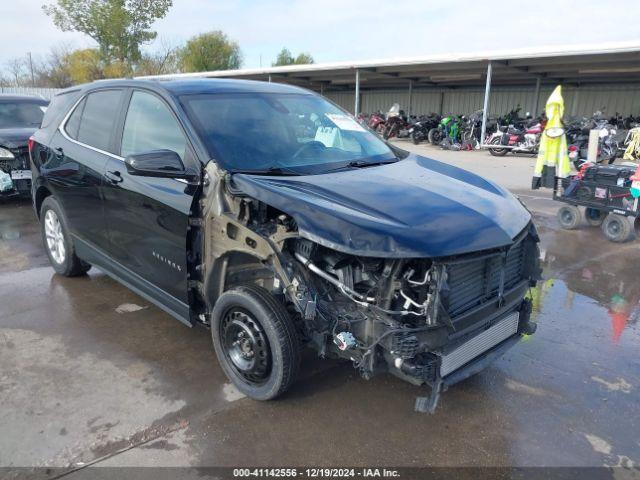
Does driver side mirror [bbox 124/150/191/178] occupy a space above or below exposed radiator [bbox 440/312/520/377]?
above

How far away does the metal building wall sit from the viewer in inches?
985

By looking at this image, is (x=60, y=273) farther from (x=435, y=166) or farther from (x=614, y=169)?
(x=614, y=169)

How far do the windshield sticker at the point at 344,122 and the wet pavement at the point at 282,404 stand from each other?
71.1 inches

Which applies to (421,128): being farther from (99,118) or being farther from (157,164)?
(157,164)

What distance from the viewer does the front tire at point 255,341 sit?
2.84 m

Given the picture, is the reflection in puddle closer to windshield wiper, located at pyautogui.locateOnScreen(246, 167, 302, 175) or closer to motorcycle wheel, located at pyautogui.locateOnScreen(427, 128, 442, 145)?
windshield wiper, located at pyautogui.locateOnScreen(246, 167, 302, 175)

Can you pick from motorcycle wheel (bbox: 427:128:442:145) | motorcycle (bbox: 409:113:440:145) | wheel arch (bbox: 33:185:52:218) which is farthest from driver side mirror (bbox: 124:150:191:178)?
motorcycle (bbox: 409:113:440:145)

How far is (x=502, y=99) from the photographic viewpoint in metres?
28.9

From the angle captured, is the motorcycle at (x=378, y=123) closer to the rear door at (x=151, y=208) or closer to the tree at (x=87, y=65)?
the rear door at (x=151, y=208)

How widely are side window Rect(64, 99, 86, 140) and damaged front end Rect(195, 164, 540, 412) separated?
2.03m

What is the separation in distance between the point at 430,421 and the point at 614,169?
17.9 ft

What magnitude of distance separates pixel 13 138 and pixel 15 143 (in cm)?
13

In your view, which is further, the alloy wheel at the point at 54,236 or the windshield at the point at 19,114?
the windshield at the point at 19,114

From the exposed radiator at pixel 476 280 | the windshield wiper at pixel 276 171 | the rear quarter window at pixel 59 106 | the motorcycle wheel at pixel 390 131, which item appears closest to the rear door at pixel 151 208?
the windshield wiper at pixel 276 171
